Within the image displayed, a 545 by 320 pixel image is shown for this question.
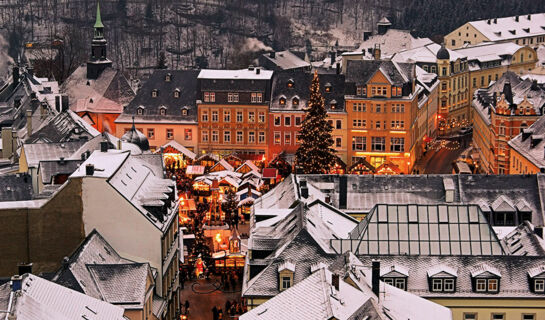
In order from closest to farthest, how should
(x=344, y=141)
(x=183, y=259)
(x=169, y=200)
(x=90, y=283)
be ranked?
(x=90, y=283) → (x=169, y=200) → (x=183, y=259) → (x=344, y=141)

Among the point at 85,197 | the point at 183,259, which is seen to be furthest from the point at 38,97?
the point at 85,197

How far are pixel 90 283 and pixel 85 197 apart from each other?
869 centimetres

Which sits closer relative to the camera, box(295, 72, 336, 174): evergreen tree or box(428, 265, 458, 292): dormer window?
box(428, 265, 458, 292): dormer window

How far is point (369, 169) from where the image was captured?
117m

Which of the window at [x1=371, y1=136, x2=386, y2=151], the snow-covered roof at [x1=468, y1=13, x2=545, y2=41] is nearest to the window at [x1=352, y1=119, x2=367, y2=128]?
the window at [x1=371, y1=136, x2=386, y2=151]

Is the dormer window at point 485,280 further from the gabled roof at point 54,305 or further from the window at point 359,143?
the window at point 359,143

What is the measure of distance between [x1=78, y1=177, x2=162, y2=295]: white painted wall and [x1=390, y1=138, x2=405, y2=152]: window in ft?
195

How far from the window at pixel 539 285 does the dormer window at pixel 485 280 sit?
1798mm

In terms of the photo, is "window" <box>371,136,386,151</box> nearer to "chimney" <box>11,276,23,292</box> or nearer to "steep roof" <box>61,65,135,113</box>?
A: "steep roof" <box>61,65,135,113</box>

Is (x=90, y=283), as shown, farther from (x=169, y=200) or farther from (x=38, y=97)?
(x=38, y=97)

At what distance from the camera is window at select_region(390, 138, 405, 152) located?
401 ft

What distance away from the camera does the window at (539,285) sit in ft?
202

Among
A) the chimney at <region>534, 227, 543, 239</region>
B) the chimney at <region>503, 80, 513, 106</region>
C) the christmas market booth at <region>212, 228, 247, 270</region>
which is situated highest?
the chimney at <region>503, 80, 513, 106</region>

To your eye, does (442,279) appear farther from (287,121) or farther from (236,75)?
(236,75)
